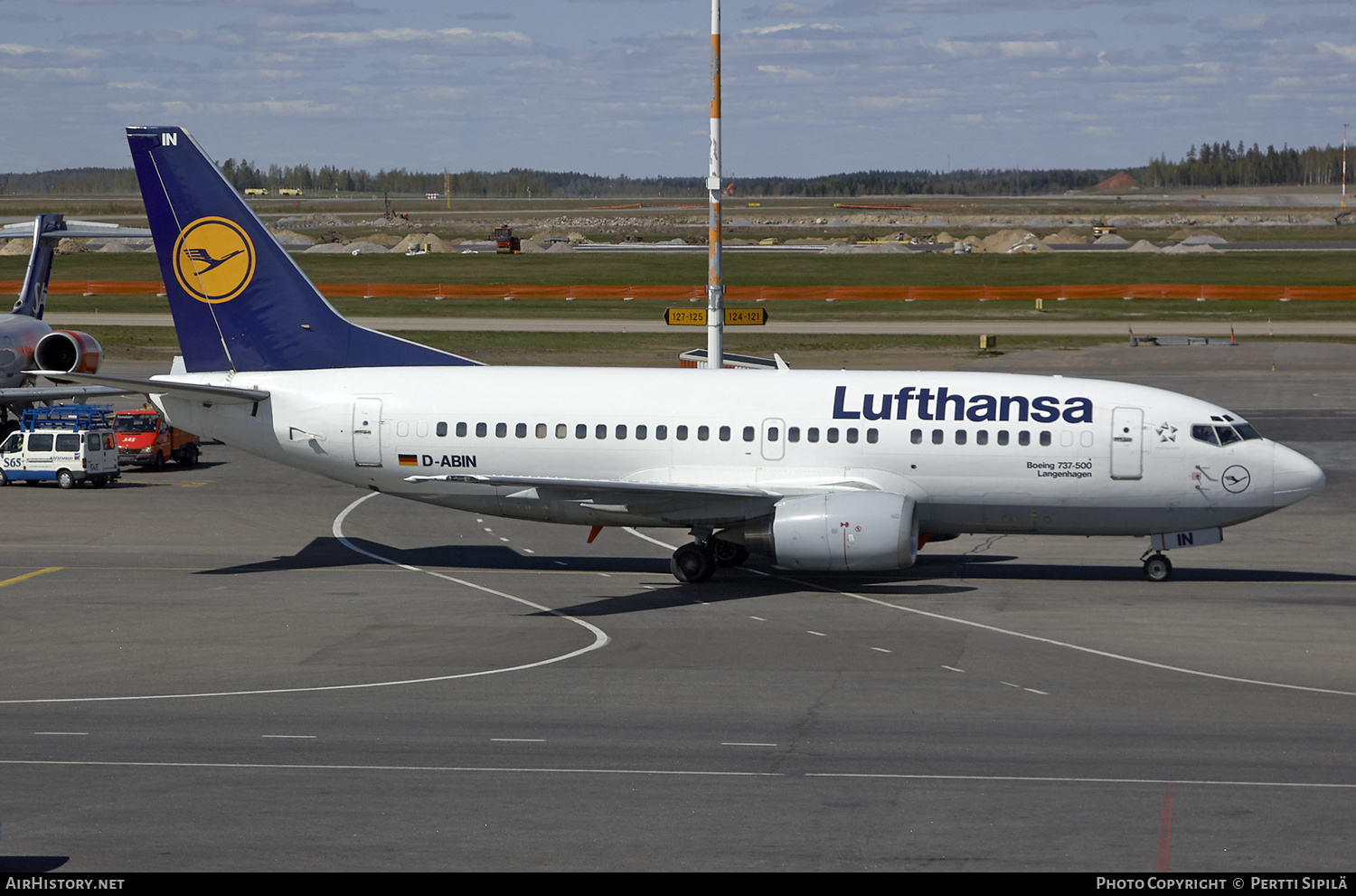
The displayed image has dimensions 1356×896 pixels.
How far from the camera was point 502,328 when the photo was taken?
93.2 meters

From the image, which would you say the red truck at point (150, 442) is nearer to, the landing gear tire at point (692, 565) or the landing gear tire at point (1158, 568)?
the landing gear tire at point (692, 565)

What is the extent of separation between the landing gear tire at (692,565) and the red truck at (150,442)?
23823 mm

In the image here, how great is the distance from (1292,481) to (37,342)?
4535cm

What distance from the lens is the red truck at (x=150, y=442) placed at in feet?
166

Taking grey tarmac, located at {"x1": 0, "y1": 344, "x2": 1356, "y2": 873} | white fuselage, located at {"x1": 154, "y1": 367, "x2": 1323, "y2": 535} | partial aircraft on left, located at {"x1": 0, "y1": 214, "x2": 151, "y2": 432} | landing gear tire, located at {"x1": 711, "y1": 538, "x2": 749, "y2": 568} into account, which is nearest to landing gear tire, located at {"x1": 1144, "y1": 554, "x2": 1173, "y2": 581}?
grey tarmac, located at {"x1": 0, "y1": 344, "x2": 1356, "y2": 873}

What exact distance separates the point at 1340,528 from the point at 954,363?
36.3m

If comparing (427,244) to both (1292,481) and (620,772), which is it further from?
(620,772)

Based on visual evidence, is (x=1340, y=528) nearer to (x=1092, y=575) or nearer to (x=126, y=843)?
(x=1092, y=575)

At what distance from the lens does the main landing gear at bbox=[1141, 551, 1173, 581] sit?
1329 inches

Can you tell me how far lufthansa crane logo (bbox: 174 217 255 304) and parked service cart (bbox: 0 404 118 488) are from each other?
13.7 m

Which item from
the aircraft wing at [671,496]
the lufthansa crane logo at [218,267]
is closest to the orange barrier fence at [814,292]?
the lufthansa crane logo at [218,267]

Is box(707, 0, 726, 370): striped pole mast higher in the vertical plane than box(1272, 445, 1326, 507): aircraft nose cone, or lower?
higher

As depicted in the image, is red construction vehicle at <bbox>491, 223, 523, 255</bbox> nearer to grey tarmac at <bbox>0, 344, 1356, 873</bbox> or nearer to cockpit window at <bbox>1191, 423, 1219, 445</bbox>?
grey tarmac at <bbox>0, 344, 1356, 873</bbox>
